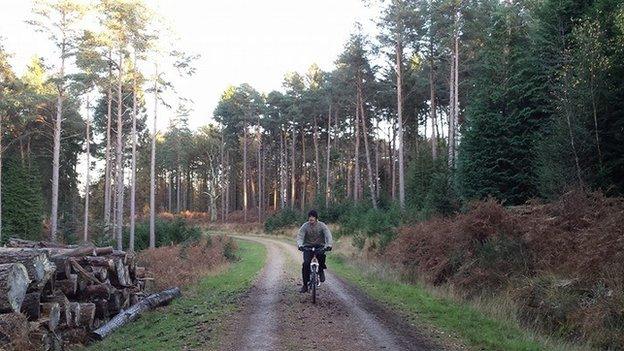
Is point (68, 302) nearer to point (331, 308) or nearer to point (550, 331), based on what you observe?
point (331, 308)

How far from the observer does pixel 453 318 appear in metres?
9.76

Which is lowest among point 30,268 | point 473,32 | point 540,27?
point 30,268

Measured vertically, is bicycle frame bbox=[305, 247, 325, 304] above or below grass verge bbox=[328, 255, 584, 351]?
above

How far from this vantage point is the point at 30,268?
31.6 feet

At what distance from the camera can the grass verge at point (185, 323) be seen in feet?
27.3

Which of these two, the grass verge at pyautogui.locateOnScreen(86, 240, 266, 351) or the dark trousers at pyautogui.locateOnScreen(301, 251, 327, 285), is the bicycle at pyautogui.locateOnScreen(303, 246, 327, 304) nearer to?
the dark trousers at pyautogui.locateOnScreen(301, 251, 327, 285)

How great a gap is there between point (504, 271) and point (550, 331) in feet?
10.8

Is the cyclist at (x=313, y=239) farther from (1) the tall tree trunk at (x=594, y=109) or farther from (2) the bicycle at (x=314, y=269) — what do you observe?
(1) the tall tree trunk at (x=594, y=109)

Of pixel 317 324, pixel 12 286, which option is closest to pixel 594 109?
pixel 317 324

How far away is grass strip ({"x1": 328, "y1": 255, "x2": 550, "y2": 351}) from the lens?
7.89 meters

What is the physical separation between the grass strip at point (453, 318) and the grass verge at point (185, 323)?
4.00 m

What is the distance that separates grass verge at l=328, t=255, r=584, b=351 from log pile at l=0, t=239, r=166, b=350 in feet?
22.8

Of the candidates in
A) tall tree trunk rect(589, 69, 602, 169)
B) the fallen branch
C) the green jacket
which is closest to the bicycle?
the green jacket

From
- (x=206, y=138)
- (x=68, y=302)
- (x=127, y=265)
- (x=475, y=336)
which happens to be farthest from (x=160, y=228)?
(x=206, y=138)
